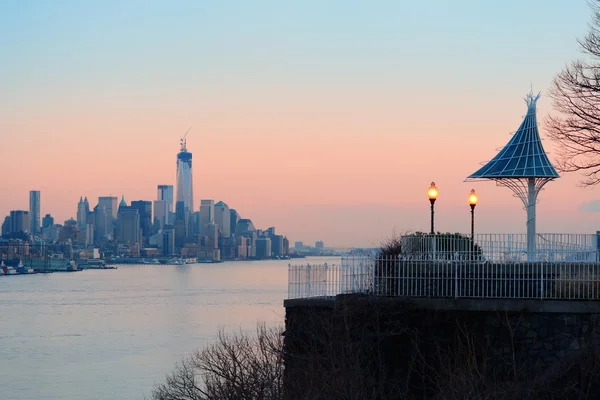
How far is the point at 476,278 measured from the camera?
20031mm

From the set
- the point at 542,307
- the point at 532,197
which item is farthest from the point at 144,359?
the point at 542,307

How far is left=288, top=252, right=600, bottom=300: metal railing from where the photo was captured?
1967cm

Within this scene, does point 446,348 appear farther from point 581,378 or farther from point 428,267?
point 581,378

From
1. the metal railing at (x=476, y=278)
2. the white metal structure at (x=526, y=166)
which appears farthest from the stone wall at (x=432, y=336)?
the white metal structure at (x=526, y=166)

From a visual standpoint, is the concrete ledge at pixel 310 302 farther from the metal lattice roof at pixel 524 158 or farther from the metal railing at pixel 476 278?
the metal lattice roof at pixel 524 158

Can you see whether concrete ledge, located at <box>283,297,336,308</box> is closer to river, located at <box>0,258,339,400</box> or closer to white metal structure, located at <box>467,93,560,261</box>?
white metal structure, located at <box>467,93,560,261</box>

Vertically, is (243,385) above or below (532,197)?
below

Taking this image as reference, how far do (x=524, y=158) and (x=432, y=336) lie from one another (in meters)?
7.72

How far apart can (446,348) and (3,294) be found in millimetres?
127186

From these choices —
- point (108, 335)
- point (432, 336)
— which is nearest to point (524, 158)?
point (432, 336)

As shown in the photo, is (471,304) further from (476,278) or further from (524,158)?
(524,158)

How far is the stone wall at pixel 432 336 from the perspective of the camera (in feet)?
60.4

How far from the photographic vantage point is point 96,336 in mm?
70812

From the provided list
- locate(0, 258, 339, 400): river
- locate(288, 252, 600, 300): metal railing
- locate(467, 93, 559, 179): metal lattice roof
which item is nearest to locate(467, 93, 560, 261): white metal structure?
locate(467, 93, 559, 179): metal lattice roof
